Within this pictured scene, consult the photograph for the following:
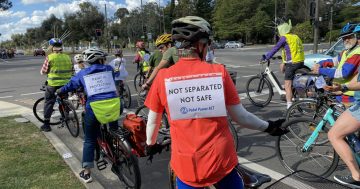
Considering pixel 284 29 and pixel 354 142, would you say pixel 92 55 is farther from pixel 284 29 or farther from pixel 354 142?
pixel 284 29

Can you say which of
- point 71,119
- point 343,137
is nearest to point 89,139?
point 71,119

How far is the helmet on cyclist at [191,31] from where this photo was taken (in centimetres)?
224

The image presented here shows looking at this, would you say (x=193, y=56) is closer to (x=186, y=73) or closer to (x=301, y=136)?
(x=186, y=73)

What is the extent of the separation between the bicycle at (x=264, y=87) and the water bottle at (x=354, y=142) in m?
4.68

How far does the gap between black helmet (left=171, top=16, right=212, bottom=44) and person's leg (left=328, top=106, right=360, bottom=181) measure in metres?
2.02

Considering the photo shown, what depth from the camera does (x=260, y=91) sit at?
29.8ft

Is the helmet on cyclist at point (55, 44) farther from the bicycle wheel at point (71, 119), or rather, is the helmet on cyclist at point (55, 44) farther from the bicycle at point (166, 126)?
the bicycle at point (166, 126)

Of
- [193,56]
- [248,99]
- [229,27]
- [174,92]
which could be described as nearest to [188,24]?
[193,56]

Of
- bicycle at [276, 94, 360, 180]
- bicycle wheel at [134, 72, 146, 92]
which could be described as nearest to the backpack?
bicycle at [276, 94, 360, 180]

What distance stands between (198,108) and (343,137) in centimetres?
215

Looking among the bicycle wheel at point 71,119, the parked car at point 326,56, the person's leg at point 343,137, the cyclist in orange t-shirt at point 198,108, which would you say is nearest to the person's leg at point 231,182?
the cyclist in orange t-shirt at point 198,108

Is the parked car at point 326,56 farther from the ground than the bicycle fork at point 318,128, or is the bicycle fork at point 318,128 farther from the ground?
the parked car at point 326,56

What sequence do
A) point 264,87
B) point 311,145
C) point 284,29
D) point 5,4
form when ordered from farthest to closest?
point 5,4, point 264,87, point 284,29, point 311,145

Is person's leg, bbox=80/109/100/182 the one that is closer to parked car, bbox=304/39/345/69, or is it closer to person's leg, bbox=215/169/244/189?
person's leg, bbox=215/169/244/189
